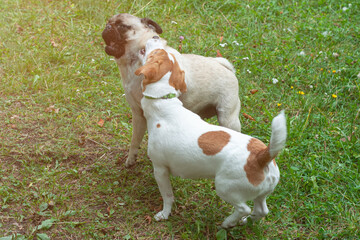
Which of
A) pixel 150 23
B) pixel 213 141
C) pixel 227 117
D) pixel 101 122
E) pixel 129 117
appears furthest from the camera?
pixel 129 117

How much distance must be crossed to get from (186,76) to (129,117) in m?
1.41

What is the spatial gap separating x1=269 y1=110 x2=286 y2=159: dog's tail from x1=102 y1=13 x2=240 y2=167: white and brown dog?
1.14 m

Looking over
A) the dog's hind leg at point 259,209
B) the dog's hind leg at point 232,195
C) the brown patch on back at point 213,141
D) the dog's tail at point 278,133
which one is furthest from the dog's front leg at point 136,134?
the dog's tail at point 278,133

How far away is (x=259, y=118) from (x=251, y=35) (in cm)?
191

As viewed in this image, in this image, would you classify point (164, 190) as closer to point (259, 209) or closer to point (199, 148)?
point (199, 148)

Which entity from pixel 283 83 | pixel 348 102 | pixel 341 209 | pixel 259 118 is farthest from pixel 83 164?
pixel 348 102

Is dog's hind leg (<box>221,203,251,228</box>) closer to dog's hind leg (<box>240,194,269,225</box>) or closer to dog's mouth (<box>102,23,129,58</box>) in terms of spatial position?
dog's hind leg (<box>240,194,269,225</box>)

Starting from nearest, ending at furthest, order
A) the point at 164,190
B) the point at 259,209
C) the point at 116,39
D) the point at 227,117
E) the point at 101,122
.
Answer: the point at 259,209, the point at 164,190, the point at 116,39, the point at 227,117, the point at 101,122

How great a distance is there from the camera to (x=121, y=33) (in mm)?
3613

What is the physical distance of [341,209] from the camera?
11.1 ft

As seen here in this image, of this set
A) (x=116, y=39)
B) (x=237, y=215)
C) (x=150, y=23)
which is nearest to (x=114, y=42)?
(x=116, y=39)

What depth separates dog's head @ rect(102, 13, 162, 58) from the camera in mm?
3586

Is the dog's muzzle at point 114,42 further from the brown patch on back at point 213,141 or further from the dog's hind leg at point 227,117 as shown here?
the brown patch on back at point 213,141

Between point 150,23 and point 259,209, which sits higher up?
point 150,23
